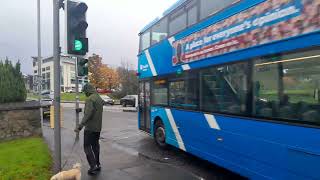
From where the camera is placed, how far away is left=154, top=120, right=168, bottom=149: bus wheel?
1050 cm

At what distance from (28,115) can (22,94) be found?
37.2 inches

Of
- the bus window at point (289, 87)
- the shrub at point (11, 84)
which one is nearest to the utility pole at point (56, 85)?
the bus window at point (289, 87)

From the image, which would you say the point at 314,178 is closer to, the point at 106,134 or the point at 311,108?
the point at 311,108

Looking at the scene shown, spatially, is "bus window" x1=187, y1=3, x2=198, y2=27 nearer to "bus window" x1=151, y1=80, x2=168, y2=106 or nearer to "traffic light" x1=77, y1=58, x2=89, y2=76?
"bus window" x1=151, y1=80, x2=168, y2=106

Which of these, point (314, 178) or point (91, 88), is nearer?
point (314, 178)

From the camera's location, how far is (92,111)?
25.2ft

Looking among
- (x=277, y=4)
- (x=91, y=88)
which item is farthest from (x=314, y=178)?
(x=91, y=88)

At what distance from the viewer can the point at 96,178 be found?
24.0ft

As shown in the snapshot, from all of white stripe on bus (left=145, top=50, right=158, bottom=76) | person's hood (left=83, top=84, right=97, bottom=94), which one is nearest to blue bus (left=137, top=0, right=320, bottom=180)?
white stripe on bus (left=145, top=50, right=158, bottom=76)

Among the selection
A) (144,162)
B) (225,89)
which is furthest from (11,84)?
(225,89)

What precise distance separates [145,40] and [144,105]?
221 cm

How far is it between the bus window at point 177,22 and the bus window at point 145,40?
1943 millimetres

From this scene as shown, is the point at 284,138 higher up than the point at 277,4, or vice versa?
the point at 277,4

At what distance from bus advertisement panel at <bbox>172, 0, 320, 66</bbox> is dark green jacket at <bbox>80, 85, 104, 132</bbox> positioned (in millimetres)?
2367
